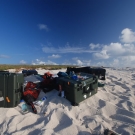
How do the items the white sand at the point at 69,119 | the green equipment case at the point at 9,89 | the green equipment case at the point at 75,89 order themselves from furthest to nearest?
the green equipment case at the point at 75,89, the green equipment case at the point at 9,89, the white sand at the point at 69,119

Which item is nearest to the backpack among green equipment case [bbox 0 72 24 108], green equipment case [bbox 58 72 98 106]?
green equipment case [bbox 0 72 24 108]

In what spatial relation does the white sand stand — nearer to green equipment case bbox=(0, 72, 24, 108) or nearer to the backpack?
green equipment case bbox=(0, 72, 24, 108)

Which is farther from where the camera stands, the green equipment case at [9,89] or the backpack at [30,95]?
the backpack at [30,95]

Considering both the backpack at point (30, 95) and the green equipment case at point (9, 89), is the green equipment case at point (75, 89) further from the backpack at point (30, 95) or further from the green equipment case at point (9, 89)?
the green equipment case at point (9, 89)

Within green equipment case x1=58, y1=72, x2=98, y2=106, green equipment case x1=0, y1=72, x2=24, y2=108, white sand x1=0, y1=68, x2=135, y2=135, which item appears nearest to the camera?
white sand x1=0, y1=68, x2=135, y2=135

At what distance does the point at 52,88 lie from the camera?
473 cm

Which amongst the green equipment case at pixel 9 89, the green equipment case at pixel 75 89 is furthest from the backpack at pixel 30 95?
the green equipment case at pixel 75 89

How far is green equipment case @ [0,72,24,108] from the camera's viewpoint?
3.50 metres

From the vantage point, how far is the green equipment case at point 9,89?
3500 mm

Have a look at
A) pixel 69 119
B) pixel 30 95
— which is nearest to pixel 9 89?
pixel 30 95

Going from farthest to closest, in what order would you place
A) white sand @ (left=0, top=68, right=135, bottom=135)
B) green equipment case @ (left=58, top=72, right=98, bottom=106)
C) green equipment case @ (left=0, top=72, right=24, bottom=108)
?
1. green equipment case @ (left=58, top=72, right=98, bottom=106)
2. green equipment case @ (left=0, top=72, right=24, bottom=108)
3. white sand @ (left=0, top=68, right=135, bottom=135)

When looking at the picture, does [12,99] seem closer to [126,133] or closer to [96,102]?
[96,102]

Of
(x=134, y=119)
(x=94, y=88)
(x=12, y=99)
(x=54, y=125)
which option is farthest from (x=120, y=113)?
(x=12, y=99)

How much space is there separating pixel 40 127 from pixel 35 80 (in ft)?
9.43
